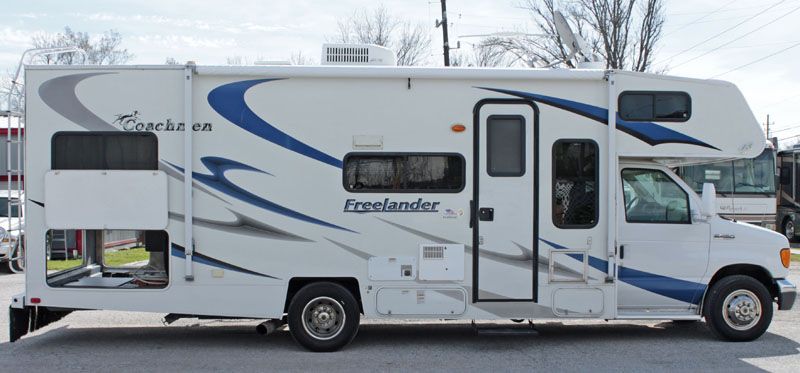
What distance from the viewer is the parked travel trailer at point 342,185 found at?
24.0 feet

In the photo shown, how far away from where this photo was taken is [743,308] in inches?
306

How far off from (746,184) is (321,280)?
15.3m

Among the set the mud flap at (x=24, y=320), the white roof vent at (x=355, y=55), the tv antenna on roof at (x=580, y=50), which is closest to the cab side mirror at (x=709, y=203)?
the tv antenna on roof at (x=580, y=50)

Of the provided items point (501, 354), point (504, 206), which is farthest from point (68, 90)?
point (501, 354)

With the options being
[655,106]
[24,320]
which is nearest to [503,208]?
[655,106]

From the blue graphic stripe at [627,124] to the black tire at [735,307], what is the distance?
1.47m

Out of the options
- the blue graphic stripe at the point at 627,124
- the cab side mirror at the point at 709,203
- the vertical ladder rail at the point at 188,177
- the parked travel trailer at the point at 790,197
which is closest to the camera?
→ the vertical ladder rail at the point at 188,177

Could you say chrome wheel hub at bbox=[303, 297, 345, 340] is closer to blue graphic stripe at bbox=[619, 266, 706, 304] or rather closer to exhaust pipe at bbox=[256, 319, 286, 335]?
exhaust pipe at bbox=[256, 319, 286, 335]

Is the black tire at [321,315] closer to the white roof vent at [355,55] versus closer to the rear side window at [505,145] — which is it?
the rear side window at [505,145]

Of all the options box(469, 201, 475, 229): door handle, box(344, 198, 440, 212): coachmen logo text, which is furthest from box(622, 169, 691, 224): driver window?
box(344, 198, 440, 212): coachmen logo text

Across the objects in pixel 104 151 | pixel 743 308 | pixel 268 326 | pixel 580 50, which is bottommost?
pixel 268 326

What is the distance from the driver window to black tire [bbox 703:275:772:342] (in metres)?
0.81

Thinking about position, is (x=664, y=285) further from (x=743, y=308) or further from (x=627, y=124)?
(x=627, y=124)

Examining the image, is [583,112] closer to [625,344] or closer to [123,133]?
[625,344]
